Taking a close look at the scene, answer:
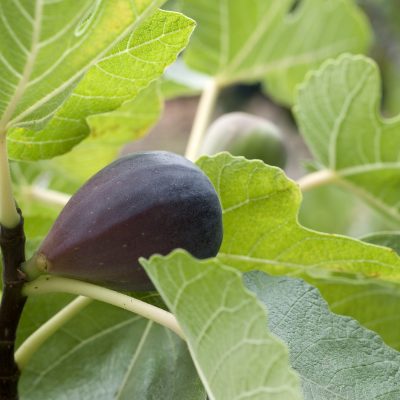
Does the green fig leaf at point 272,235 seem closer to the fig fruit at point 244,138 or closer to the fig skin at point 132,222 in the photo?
the fig skin at point 132,222

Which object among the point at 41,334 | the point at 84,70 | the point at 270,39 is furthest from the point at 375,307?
the point at 270,39

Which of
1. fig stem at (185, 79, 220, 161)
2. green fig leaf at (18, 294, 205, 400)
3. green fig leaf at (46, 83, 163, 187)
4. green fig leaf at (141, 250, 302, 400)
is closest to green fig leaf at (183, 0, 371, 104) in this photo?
fig stem at (185, 79, 220, 161)

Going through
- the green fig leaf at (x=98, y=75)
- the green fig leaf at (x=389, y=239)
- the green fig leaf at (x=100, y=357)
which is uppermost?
the green fig leaf at (x=98, y=75)

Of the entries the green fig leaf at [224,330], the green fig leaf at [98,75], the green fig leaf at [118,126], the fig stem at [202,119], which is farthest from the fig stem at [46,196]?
the green fig leaf at [224,330]

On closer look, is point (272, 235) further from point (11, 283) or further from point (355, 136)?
point (355, 136)

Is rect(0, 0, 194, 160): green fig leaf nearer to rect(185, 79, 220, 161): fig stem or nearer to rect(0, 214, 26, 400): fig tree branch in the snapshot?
rect(0, 214, 26, 400): fig tree branch

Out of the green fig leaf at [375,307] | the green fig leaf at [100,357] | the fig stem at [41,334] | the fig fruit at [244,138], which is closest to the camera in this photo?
the fig stem at [41,334]
